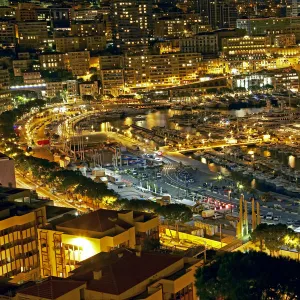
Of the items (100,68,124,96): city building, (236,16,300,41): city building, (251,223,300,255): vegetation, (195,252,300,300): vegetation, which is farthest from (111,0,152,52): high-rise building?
(195,252,300,300): vegetation

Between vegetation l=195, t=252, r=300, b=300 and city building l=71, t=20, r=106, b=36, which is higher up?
city building l=71, t=20, r=106, b=36

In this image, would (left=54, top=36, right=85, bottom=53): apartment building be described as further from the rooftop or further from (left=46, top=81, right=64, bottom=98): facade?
the rooftop

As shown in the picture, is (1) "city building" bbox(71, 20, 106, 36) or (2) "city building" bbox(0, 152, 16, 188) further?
(1) "city building" bbox(71, 20, 106, 36)

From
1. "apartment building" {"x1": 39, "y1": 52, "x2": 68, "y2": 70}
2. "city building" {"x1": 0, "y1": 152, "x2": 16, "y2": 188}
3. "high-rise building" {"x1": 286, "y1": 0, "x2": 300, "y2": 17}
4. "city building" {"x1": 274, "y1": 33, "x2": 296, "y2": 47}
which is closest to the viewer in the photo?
"city building" {"x1": 0, "y1": 152, "x2": 16, "y2": 188}

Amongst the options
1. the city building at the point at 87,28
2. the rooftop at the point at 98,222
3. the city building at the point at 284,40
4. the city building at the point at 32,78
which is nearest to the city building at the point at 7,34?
the city building at the point at 87,28

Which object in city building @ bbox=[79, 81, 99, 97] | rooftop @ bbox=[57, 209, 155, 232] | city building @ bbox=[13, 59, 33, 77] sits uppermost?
rooftop @ bbox=[57, 209, 155, 232]

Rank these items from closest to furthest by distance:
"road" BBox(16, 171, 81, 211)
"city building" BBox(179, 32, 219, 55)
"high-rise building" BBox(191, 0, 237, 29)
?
"road" BBox(16, 171, 81, 211), "city building" BBox(179, 32, 219, 55), "high-rise building" BBox(191, 0, 237, 29)

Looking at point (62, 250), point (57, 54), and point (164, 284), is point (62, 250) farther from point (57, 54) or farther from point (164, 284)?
point (57, 54)

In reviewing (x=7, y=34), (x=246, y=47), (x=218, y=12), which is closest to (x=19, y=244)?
(x=7, y=34)
